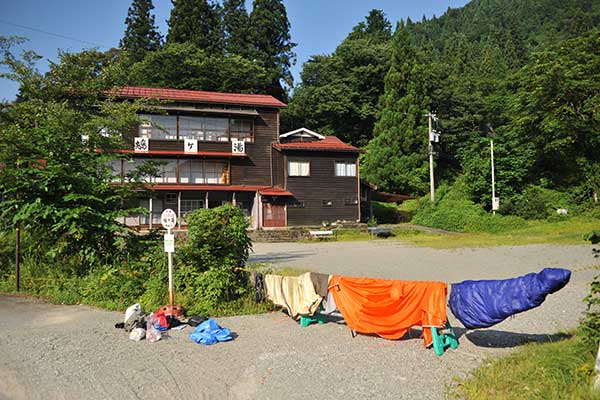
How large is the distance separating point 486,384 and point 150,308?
6226mm

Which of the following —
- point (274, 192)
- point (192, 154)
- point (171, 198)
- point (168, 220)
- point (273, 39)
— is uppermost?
point (273, 39)

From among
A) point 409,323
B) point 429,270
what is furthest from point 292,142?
point 409,323

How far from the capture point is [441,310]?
6016 mm

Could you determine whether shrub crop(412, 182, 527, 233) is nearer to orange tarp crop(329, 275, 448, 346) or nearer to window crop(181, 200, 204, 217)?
window crop(181, 200, 204, 217)

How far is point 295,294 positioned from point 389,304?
183 centimetres

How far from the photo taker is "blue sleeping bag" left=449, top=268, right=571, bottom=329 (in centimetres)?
500

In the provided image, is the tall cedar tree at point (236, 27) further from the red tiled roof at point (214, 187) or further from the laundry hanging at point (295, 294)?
the laundry hanging at point (295, 294)

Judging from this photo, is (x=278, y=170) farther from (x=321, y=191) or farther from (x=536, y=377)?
(x=536, y=377)

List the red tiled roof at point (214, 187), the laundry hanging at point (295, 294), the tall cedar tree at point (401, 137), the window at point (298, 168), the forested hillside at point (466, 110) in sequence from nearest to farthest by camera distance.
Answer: the laundry hanging at point (295, 294), the red tiled roof at point (214, 187), the forested hillside at point (466, 110), the window at point (298, 168), the tall cedar tree at point (401, 137)

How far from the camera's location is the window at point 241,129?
3095cm

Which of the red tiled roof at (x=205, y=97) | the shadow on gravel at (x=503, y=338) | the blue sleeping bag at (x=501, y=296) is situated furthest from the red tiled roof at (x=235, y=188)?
the blue sleeping bag at (x=501, y=296)

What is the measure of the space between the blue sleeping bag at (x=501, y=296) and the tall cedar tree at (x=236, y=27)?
158 feet

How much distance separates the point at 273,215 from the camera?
2981cm

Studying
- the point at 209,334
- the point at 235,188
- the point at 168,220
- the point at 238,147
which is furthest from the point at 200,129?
the point at 209,334
